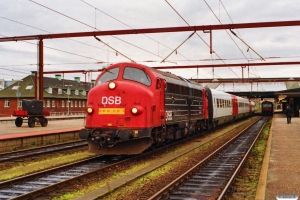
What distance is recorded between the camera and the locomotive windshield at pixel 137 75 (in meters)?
13.6

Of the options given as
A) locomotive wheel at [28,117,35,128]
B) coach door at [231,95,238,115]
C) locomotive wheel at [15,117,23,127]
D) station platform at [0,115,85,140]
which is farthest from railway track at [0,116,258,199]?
coach door at [231,95,238,115]

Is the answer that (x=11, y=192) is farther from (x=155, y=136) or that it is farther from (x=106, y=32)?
(x=106, y=32)

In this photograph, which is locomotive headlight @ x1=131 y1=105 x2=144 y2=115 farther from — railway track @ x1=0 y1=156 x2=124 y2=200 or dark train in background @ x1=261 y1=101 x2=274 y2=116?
dark train in background @ x1=261 y1=101 x2=274 y2=116

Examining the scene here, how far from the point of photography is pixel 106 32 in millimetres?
19344

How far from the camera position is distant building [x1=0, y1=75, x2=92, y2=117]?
6725 cm

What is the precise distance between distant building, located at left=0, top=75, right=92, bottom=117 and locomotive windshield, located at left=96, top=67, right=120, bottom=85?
1913 inches

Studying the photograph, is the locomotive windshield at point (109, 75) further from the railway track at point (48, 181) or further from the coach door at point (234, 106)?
the coach door at point (234, 106)

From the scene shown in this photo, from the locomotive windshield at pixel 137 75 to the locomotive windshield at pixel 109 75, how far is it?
361 mm

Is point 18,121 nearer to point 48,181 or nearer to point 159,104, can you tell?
point 159,104

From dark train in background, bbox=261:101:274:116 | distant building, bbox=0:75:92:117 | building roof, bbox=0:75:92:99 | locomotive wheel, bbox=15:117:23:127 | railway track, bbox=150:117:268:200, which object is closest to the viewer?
railway track, bbox=150:117:268:200

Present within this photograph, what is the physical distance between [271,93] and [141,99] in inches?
2351

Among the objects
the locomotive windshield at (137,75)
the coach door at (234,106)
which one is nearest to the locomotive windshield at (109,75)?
the locomotive windshield at (137,75)

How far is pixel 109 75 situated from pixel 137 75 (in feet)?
3.62

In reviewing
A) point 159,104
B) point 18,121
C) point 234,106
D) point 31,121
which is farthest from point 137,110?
point 234,106
